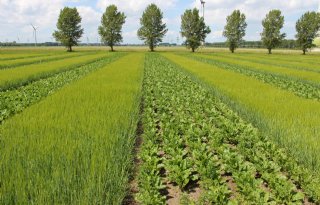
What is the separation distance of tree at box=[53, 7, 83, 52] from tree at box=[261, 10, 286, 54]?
50340mm

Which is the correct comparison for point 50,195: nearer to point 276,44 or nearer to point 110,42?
point 110,42

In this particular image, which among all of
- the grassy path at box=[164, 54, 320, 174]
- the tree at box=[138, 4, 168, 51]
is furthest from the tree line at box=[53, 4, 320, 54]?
the grassy path at box=[164, 54, 320, 174]

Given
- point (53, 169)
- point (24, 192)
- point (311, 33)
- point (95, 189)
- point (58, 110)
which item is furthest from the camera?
point (311, 33)

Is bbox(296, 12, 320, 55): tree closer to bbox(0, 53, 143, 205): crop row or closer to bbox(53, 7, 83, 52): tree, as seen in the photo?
bbox(53, 7, 83, 52): tree

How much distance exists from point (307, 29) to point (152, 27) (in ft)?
137

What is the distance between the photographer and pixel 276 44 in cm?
8281

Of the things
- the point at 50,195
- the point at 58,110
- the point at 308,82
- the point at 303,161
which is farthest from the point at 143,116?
the point at 308,82

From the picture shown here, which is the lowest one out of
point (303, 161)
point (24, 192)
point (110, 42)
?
point (303, 161)

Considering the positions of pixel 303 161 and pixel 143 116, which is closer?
pixel 303 161

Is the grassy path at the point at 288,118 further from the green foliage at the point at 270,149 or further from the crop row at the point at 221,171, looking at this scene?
the crop row at the point at 221,171

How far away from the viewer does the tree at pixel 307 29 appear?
80.4 m

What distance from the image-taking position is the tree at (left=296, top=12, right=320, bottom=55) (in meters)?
80.4

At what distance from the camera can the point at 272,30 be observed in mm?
83062

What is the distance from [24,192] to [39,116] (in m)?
4.72
